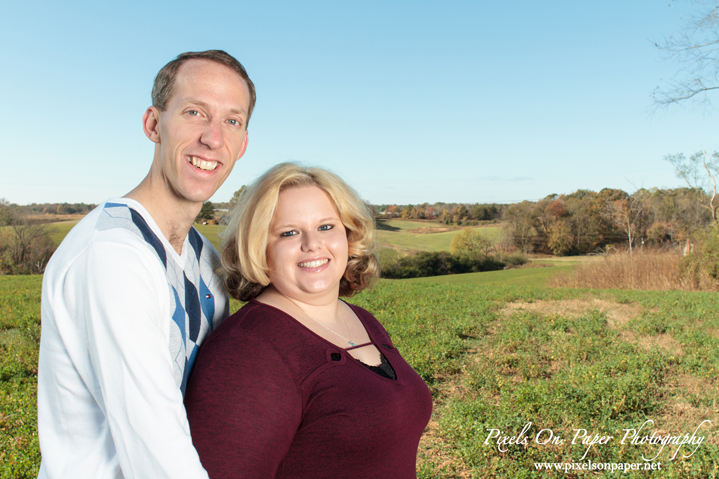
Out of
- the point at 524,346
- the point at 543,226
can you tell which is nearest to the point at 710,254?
the point at 524,346

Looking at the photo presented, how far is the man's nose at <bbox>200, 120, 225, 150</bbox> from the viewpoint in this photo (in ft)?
6.30

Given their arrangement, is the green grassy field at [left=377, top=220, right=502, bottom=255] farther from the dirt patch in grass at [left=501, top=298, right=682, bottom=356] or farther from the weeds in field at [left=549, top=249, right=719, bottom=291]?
the dirt patch in grass at [left=501, top=298, right=682, bottom=356]

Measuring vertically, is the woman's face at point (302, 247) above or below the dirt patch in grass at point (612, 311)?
above

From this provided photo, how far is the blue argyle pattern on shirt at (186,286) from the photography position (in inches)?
62.7

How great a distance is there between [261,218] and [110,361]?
3.17 feet

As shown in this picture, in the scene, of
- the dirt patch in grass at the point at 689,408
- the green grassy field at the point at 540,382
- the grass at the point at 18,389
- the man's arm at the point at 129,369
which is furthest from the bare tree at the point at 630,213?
the man's arm at the point at 129,369

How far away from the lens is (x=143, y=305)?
1.36 meters

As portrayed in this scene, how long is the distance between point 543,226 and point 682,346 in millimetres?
60017

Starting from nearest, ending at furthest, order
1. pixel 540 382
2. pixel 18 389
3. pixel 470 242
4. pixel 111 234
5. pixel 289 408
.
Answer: pixel 111 234 < pixel 289 408 < pixel 540 382 < pixel 18 389 < pixel 470 242

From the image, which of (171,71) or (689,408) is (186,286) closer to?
(171,71)

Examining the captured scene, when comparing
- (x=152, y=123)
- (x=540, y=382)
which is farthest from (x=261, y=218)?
(x=540, y=382)

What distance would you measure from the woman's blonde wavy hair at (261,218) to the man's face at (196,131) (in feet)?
0.73

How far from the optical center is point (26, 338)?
23.3ft

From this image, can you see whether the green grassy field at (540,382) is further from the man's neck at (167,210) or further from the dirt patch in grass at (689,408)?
the man's neck at (167,210)
